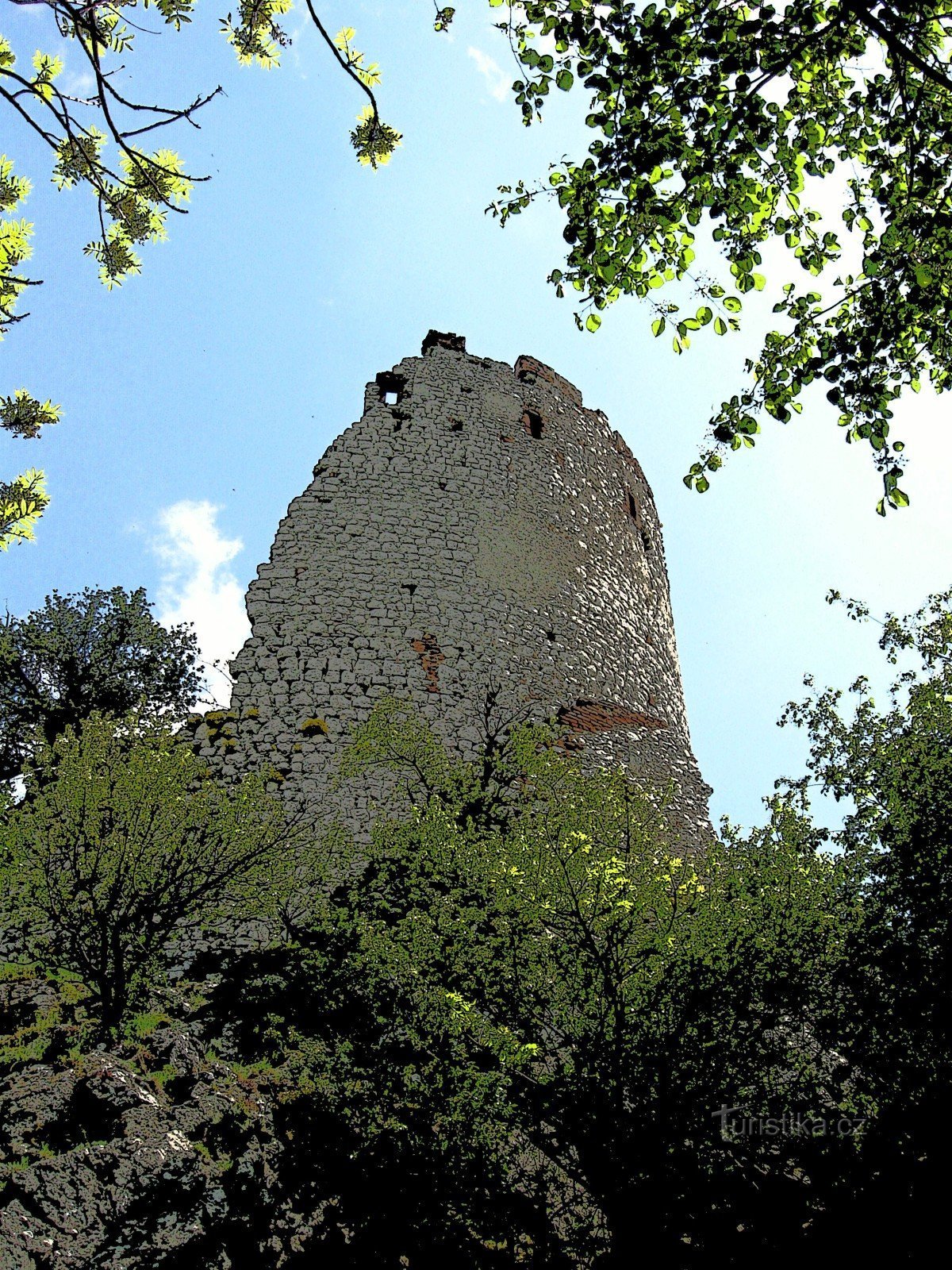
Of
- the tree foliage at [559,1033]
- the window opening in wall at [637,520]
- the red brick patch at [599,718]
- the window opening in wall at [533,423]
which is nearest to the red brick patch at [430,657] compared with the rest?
the red brick patch at [599,718]

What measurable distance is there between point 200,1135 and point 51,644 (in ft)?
28.6

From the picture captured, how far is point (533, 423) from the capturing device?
40.8ft

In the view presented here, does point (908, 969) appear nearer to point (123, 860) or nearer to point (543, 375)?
point (123, 860)

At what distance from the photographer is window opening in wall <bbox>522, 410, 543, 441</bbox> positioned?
12258 mm

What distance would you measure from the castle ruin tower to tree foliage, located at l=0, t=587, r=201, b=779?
3015 mm

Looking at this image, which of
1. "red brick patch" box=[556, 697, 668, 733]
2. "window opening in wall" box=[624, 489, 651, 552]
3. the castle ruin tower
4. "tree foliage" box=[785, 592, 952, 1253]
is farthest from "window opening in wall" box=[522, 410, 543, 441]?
"tree foliage" box=[785, 592, 952, 1253]

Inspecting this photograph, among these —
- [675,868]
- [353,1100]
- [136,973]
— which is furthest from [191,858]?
[675,868]

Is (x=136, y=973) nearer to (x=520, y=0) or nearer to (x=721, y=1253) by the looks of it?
(x=721, y=1253)

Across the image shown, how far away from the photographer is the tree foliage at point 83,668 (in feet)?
36.9

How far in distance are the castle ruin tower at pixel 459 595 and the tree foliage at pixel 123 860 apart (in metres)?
1.43

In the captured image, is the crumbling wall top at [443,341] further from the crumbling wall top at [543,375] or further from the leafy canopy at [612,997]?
the leafy canopy at [612,997]

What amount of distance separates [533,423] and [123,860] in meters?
8.57

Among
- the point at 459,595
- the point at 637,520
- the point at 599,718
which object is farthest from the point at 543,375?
the point at 599,718

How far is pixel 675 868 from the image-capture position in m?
6.14
